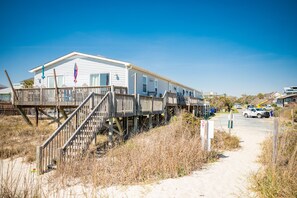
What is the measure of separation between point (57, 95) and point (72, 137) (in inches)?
259

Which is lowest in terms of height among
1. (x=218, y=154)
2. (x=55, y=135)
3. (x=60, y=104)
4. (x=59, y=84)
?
(x=218, y=154)

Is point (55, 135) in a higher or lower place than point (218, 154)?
higher

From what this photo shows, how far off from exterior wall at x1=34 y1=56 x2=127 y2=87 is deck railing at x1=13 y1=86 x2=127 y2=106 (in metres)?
3.83

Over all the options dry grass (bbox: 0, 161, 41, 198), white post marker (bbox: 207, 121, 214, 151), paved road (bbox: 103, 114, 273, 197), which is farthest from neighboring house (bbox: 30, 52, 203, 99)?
dry grass (bbox: 0, 161, 41, 198)

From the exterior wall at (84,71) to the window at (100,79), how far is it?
27 cm

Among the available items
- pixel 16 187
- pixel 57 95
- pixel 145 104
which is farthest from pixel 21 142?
pixel 16 187

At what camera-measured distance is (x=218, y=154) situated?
8969 mm

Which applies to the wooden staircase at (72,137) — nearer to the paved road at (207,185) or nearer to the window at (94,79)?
the paved road at (207,185)

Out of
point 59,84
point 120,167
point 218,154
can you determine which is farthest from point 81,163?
point 59,84

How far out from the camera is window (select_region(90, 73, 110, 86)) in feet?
55.6

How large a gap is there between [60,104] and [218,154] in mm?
9833

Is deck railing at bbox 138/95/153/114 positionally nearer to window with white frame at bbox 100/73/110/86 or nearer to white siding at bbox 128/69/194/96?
white siding at bbox 128/69/194/96

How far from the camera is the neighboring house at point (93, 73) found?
16312mm

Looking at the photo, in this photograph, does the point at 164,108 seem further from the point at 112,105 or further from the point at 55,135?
the point at 55,135
